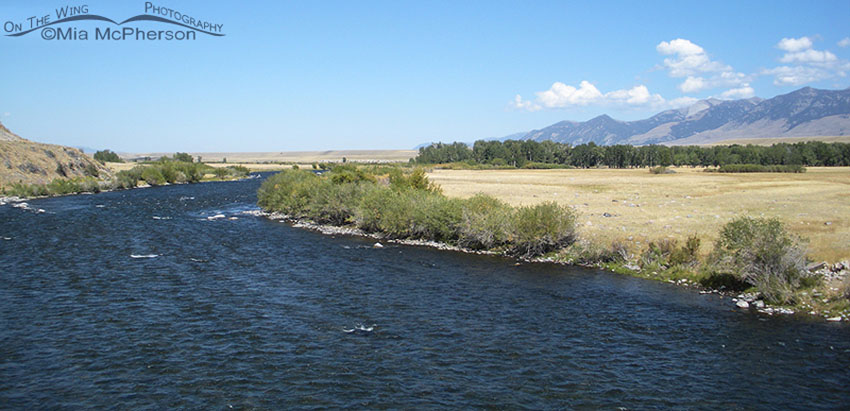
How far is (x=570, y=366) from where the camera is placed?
1798cm

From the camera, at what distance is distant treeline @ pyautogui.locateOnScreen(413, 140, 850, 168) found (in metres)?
129

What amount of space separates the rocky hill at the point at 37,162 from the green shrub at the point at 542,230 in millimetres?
88835

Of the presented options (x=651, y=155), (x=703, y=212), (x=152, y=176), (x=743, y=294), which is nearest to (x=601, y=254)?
(x=743, y=294)

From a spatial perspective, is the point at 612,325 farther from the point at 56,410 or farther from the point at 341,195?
the point at 341,195

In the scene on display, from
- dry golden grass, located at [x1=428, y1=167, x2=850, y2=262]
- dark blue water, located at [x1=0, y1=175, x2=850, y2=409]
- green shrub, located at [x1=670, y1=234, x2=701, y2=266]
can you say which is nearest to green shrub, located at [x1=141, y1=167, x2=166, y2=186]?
dark blue water, located at [x1=0, y1=175, x2=850, y2=409]

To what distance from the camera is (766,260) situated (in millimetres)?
24562

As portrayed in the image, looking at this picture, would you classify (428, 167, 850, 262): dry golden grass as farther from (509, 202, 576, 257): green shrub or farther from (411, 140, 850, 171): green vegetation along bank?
(411, 140, 850, 171): green vegetation along bank

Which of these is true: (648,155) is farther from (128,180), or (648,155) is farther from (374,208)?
(128,180)

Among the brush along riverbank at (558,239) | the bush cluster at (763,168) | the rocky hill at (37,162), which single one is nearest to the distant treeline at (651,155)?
the bush cluster at (763,168)

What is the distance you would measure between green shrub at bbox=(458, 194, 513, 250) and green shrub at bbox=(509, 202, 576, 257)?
1225mm

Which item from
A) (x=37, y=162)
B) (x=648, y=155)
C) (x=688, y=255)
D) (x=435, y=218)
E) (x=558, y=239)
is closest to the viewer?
(x=688, y=255)

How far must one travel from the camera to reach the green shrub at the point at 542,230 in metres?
34.7

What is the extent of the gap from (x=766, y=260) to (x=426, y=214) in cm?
2363

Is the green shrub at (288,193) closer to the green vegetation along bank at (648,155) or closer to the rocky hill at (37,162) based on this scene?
the rocky hill at (37,162)
